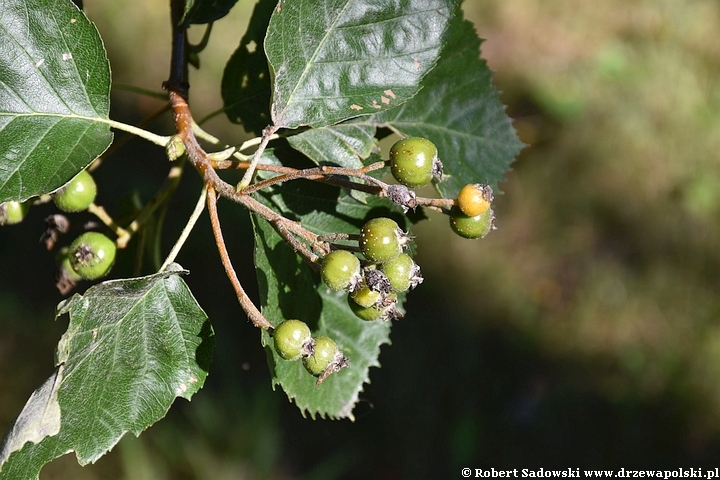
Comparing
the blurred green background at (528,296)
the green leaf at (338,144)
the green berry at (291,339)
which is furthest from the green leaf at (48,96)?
the blurred green background at (528,296)

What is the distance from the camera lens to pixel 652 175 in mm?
5863

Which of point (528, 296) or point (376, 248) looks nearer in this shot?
point (376, 248)

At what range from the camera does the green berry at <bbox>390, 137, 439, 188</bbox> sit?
1607 mm

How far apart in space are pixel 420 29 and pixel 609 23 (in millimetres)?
5531

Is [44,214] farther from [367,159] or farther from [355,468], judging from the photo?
[367,159]

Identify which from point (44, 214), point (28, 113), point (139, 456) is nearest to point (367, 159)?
point (28, 113)

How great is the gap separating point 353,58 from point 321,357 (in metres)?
0.76

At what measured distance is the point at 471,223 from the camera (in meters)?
1.62

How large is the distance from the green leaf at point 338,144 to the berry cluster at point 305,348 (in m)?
0.45

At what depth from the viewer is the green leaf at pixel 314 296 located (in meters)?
1.74

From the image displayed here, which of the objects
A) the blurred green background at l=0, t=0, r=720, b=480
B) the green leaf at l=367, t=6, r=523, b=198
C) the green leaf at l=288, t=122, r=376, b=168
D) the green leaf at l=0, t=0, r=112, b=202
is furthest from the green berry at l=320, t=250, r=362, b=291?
the blurred green background at l=0, t=0, r=720, b=480

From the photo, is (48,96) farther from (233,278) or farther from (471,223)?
(471,223)

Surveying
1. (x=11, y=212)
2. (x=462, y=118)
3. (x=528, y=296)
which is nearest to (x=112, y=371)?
(x=11, y=212)

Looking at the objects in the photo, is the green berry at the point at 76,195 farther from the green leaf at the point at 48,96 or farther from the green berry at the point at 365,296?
the green berry at the point at 365,296
